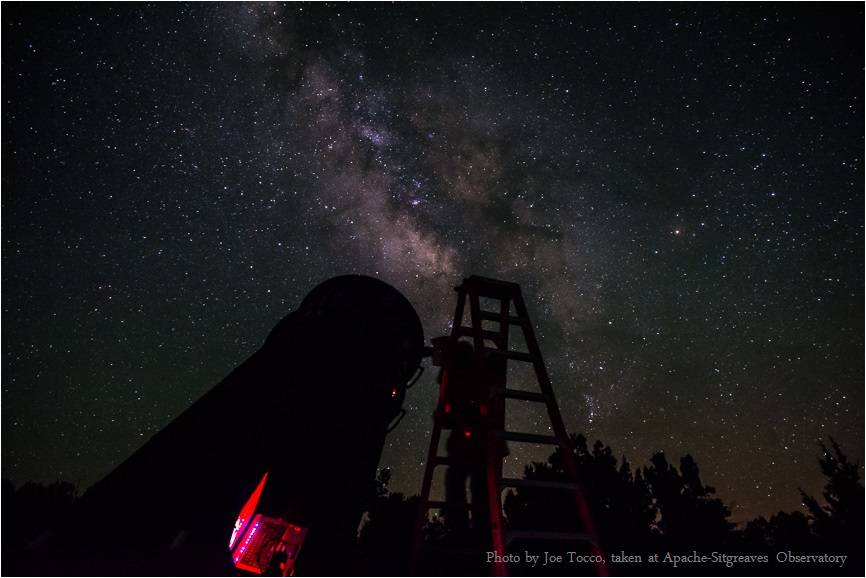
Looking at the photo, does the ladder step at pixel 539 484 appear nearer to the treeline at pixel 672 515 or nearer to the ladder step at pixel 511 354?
the ladder step at pixel 511 354

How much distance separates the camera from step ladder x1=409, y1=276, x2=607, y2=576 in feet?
10.5

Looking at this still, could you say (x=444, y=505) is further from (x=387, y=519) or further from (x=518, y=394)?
(x=387, y=519)

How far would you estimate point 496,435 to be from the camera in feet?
11.7

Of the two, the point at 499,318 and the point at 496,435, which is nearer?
the point at 496,435

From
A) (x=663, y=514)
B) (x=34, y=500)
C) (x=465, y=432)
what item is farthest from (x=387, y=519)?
(x=465, y=432)

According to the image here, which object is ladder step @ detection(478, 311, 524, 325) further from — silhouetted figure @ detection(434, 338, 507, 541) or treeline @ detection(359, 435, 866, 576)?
treeline @ detection(359, 435, 866, 576)

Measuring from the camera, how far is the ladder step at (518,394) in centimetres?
376

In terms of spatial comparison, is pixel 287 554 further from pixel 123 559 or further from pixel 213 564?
pixel 123 559

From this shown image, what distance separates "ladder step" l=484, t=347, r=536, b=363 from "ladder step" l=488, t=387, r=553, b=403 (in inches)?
→ 17.1

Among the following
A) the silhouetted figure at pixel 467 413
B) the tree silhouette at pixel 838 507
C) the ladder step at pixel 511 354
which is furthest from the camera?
the tree silhouette at pixel 838 507

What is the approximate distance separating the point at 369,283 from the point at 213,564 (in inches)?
164

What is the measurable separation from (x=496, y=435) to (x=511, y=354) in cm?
99

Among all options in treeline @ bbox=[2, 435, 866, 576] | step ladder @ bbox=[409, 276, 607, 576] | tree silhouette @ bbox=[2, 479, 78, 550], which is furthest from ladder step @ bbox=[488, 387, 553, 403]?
tree silhouette @ bbox=[2, 479, 78, 550]

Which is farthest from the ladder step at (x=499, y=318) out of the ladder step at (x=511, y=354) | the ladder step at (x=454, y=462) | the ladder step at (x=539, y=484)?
the ladder step at (x=539, y=484)
